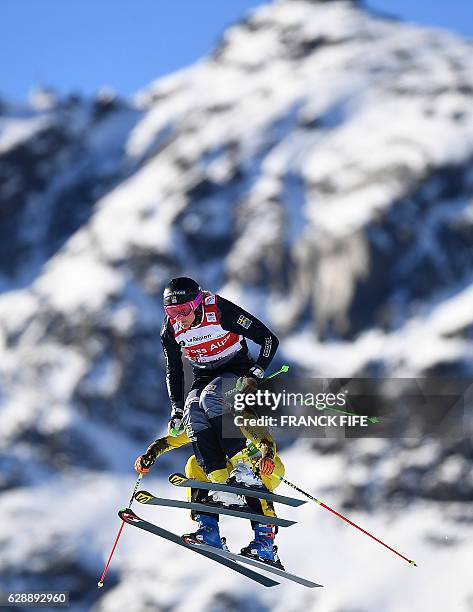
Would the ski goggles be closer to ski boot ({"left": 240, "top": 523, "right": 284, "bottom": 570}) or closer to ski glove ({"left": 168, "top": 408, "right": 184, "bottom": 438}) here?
ski glove ({"left": 168, "top": 408, "right": 184, "bottom": 438})

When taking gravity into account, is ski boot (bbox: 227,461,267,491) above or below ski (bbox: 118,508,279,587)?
above

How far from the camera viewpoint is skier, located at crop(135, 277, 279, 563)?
19375mm

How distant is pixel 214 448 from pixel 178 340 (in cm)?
230

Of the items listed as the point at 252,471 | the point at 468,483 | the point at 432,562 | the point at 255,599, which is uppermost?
the point at 468,483

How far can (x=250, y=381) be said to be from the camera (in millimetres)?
19000

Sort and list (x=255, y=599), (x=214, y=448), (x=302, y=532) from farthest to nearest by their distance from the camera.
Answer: (x=302, y=532) < (x=255, y=599) < (x=214, y=448)

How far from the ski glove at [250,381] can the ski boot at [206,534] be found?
2.83 metres

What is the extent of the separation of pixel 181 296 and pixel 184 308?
26 cm

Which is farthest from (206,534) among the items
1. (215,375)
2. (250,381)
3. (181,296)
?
(181,296)

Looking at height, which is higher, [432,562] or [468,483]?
[468,483]

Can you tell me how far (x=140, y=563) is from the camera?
196 meters

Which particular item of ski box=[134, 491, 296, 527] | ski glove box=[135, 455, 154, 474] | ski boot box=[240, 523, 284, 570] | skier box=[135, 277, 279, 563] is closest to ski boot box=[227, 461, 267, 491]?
skier box=[135, 277, 279, 563]

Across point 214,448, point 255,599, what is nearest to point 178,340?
point 214,448

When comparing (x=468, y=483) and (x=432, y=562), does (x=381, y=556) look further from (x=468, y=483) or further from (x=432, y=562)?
(x=468, y=483)
